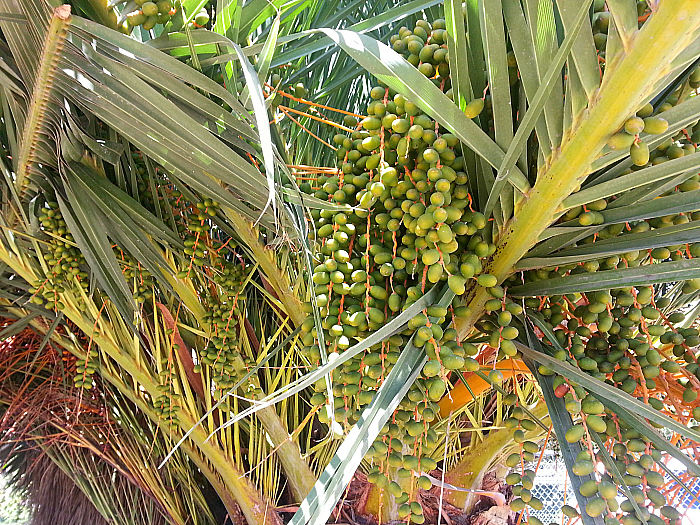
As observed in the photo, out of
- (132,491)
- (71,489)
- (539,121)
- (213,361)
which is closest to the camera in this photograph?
(539,121)

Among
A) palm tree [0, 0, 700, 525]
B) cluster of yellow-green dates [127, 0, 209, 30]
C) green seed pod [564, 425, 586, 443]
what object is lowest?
green seed pod [564, 425, 586, 443]

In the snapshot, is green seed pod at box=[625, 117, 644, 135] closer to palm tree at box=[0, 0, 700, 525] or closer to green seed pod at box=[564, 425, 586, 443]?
palm tree at box=[0, 0, 700, 525]

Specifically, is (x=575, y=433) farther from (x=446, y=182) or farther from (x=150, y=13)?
(x=150, y=13)

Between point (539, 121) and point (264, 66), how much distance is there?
34cm

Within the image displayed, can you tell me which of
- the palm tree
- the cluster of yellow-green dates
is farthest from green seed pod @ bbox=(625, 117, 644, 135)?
the cluster of yellow-green dates

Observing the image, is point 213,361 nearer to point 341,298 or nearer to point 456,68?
point 341,298

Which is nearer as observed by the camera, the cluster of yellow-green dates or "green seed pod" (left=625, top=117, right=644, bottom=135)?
"green seed pod" (left=625, top=117, right=644, bottom=135)

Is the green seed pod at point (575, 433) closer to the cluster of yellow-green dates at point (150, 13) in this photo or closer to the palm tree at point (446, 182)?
the palm tree at point (446, 182)

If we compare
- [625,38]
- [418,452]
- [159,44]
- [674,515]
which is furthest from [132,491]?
[625,38]

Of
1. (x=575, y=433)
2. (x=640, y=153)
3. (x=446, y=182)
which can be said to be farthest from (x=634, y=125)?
(x=575, y=433)

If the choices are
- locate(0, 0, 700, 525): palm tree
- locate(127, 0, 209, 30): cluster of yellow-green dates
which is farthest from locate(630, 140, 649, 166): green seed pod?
locate(127, 0, 209, 30): cluster of yellow-green dates

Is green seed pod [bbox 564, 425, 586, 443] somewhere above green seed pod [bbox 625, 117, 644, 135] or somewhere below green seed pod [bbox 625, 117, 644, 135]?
below

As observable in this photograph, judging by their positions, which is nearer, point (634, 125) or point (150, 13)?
point (634, 125)

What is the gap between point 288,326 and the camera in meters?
1.29
